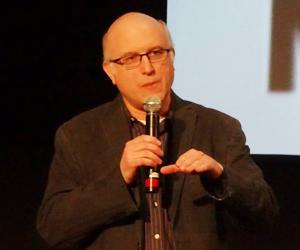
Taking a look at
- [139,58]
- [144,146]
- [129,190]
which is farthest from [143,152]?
[139,58]

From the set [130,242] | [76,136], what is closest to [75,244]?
[130,242]

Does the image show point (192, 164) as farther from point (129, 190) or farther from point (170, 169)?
point (129, 190)

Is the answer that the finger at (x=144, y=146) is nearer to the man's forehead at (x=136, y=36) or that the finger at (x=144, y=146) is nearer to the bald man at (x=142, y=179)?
the bald man at (x=142, y=179)

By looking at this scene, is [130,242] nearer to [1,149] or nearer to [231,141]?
[231,141]

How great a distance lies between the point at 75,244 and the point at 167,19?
55.4 inches

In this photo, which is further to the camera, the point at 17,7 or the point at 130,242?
the point at 17,7

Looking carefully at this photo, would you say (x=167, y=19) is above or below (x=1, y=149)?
above

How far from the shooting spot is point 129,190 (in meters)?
1.85

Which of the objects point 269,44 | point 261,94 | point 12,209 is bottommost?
point 12,209

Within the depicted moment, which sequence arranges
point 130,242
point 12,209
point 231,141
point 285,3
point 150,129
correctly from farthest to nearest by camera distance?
1. point 12,209
2. point 285,3
3. point 231,141
4. point 130,242
5. point 150,129

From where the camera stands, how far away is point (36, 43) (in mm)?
3332

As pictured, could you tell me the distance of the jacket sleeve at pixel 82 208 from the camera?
1827 millimetres

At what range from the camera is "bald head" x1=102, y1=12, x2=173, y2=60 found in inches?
75.0

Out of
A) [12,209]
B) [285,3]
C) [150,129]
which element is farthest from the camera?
[12,209]
